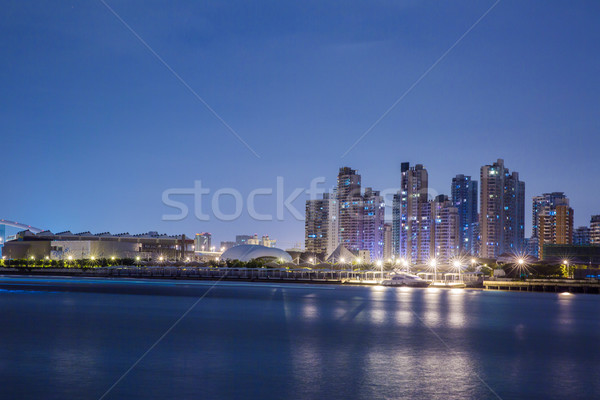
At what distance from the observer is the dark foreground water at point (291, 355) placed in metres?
16.9

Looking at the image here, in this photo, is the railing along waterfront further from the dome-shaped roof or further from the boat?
the dome-shaped roof

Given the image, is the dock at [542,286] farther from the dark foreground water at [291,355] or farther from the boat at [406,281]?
the dark foreground water at [291,355]

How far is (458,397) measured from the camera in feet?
53.2

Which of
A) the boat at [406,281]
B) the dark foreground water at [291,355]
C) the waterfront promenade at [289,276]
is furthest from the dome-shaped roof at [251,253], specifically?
the dark foreground water at [291,355]

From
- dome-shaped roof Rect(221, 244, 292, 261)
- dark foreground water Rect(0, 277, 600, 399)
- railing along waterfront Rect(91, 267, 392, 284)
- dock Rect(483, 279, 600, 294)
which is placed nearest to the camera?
dark foreground water Rect(0, 277, 600, 399)

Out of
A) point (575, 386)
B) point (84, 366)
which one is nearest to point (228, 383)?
point (84, 366)

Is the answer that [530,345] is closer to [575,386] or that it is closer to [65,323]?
[575,386]

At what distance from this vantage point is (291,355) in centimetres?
2289

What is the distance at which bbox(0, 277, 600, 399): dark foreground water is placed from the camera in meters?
16.9

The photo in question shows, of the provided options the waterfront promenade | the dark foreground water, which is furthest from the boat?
the dark foreground water

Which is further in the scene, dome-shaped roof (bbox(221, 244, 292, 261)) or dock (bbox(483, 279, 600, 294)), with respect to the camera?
dome-shaped roof (bbox(221, 244, 292, 261))

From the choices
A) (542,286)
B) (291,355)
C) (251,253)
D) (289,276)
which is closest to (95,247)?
(251,253)

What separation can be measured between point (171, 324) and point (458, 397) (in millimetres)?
20192

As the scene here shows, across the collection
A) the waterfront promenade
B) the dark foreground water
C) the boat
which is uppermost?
the dark foreground water
